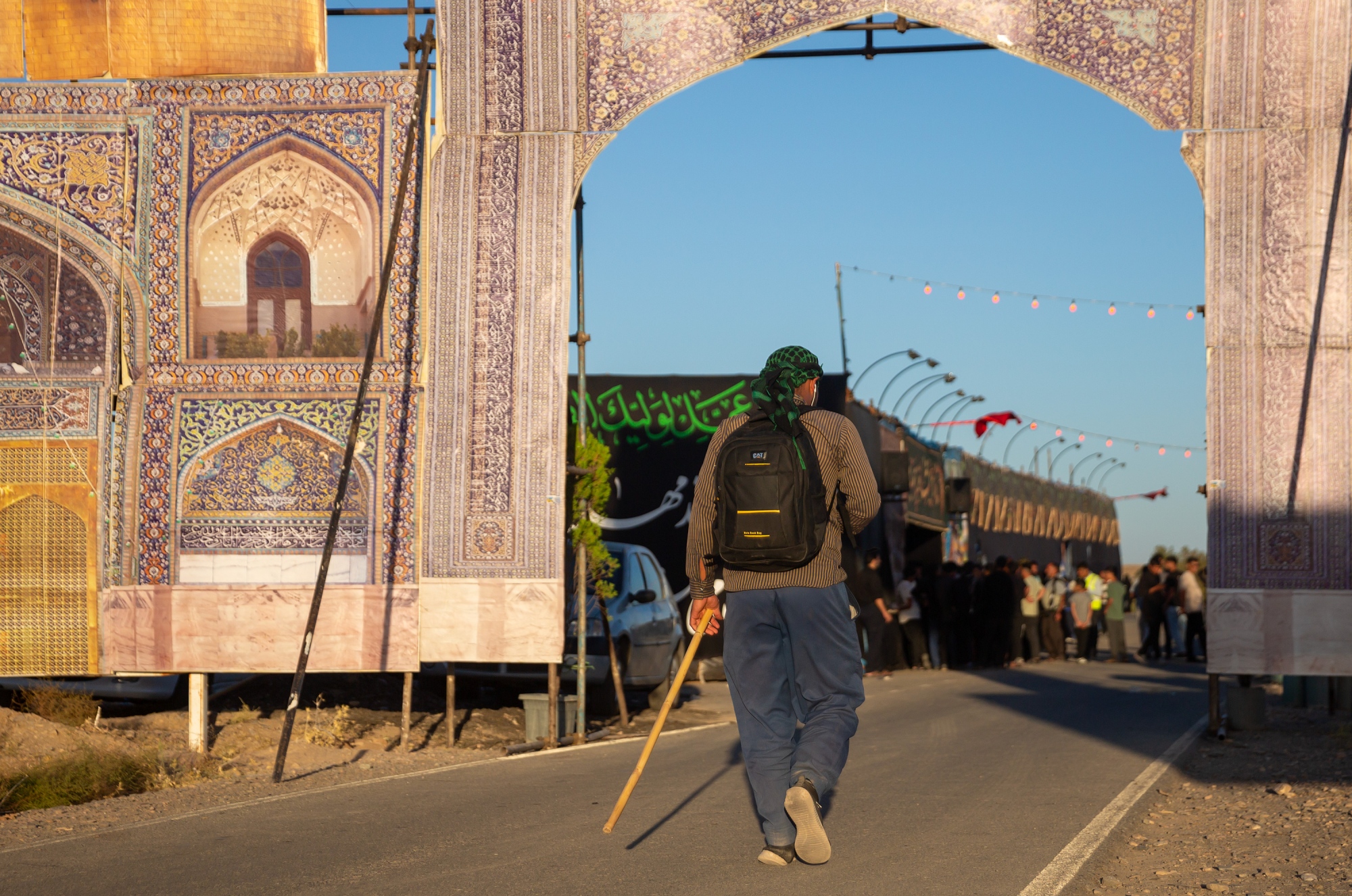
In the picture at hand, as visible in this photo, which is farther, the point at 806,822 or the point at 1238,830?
the point at 1238,830

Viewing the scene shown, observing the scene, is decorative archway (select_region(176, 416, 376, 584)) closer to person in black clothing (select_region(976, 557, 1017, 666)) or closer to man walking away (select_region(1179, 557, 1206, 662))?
person in black clothing (select_region(976, 557, 1017, 666))

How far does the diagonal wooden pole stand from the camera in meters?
9.03

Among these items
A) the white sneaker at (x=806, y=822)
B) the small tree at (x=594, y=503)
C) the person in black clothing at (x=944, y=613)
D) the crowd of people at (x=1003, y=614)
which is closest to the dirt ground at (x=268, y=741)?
the small tree at (x=594, y=503)

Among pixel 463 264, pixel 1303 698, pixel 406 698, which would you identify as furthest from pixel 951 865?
pixel 1303 698

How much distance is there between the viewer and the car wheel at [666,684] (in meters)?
14.7

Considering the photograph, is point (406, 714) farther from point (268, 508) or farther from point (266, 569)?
point (268, 508)

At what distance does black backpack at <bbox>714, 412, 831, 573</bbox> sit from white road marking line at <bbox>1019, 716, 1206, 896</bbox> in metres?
1.34

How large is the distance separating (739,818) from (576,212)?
5888 mm

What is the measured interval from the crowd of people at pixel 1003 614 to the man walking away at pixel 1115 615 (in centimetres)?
2

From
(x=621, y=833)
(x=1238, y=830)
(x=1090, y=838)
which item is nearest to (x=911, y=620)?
(x=1238, y=830)

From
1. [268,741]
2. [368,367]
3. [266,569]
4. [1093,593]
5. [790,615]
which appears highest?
[368,367]

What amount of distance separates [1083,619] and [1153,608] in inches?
65.2

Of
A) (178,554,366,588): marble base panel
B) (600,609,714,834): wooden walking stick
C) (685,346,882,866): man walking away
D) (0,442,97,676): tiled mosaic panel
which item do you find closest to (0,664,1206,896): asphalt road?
(600,609,714,834): wooden walking stick

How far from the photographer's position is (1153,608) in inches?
928
